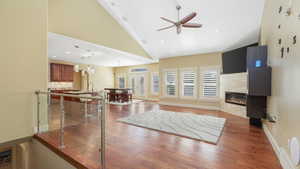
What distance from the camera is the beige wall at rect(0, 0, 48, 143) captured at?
243cm

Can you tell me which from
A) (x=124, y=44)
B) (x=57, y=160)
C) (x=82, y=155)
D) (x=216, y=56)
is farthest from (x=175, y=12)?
(x=57, y=160)

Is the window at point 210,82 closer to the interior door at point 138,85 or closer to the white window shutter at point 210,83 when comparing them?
the white window shutter at point 210,83

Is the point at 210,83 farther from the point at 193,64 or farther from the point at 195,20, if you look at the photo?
the point at 195,20

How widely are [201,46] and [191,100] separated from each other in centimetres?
Result: 280

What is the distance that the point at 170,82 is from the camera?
7609mm

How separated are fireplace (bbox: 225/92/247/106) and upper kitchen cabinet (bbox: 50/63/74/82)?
9.25 metres

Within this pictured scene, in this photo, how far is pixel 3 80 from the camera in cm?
242

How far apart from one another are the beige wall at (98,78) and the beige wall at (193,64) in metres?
5.34

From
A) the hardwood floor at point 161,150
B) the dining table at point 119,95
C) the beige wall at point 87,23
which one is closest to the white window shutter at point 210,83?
the hardwood floor at point 161,150

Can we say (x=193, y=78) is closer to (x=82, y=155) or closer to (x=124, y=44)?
(x=124, y=44)

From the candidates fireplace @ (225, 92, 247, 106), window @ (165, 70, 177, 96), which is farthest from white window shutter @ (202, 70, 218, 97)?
window @ (165, 70, 177, 96)

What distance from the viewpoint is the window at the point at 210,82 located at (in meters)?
6.11

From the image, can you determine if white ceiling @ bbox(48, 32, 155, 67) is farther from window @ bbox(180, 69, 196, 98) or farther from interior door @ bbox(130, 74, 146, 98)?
interior door @ bbox(130, 74, 146, 98)

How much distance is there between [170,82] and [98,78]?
5.98 meters
